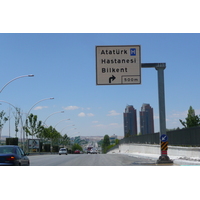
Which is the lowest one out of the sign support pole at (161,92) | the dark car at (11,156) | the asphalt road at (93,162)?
the asphalt road at (93,162)

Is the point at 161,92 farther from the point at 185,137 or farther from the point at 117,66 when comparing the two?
the point at 185,137

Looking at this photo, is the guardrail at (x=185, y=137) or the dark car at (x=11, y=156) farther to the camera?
the guardrail at (x=185, y=137)

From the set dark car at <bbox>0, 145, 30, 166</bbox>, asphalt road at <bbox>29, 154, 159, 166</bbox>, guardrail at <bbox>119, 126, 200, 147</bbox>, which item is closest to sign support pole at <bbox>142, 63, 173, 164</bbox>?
asphalt road at <bbox>29, 154, 159, 166</bbox>

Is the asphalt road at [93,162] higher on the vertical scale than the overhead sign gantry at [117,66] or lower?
lower

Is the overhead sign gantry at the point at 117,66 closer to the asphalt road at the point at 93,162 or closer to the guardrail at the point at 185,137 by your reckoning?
the asphalt road at the point at 93,162

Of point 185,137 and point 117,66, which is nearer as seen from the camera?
point 117,66

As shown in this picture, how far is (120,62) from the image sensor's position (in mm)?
25047

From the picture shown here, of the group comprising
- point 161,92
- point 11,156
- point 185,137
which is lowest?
point 11,156

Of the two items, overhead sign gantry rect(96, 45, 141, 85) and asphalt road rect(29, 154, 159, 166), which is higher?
overhead sign gantry rect(96, 45, 141, 85)

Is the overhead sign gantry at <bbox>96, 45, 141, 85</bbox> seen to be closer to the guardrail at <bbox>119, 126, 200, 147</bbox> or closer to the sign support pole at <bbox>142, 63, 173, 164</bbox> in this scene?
the sign support pole at <bbox>142, 63, 173, 164</bbox>

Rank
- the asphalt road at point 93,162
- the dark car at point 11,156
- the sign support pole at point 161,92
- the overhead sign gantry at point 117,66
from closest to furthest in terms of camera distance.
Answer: the dark car at point 11,156, the overhead sign gantry at point 117,66, the sign support pole at point 161,92, the asphalt road at point 93,162

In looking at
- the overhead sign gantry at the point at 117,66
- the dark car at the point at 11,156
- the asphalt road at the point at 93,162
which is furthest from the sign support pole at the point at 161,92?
the dark car at the point at 11,156

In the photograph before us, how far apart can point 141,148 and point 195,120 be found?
2159cm

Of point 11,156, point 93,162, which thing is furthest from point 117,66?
point 11,156
